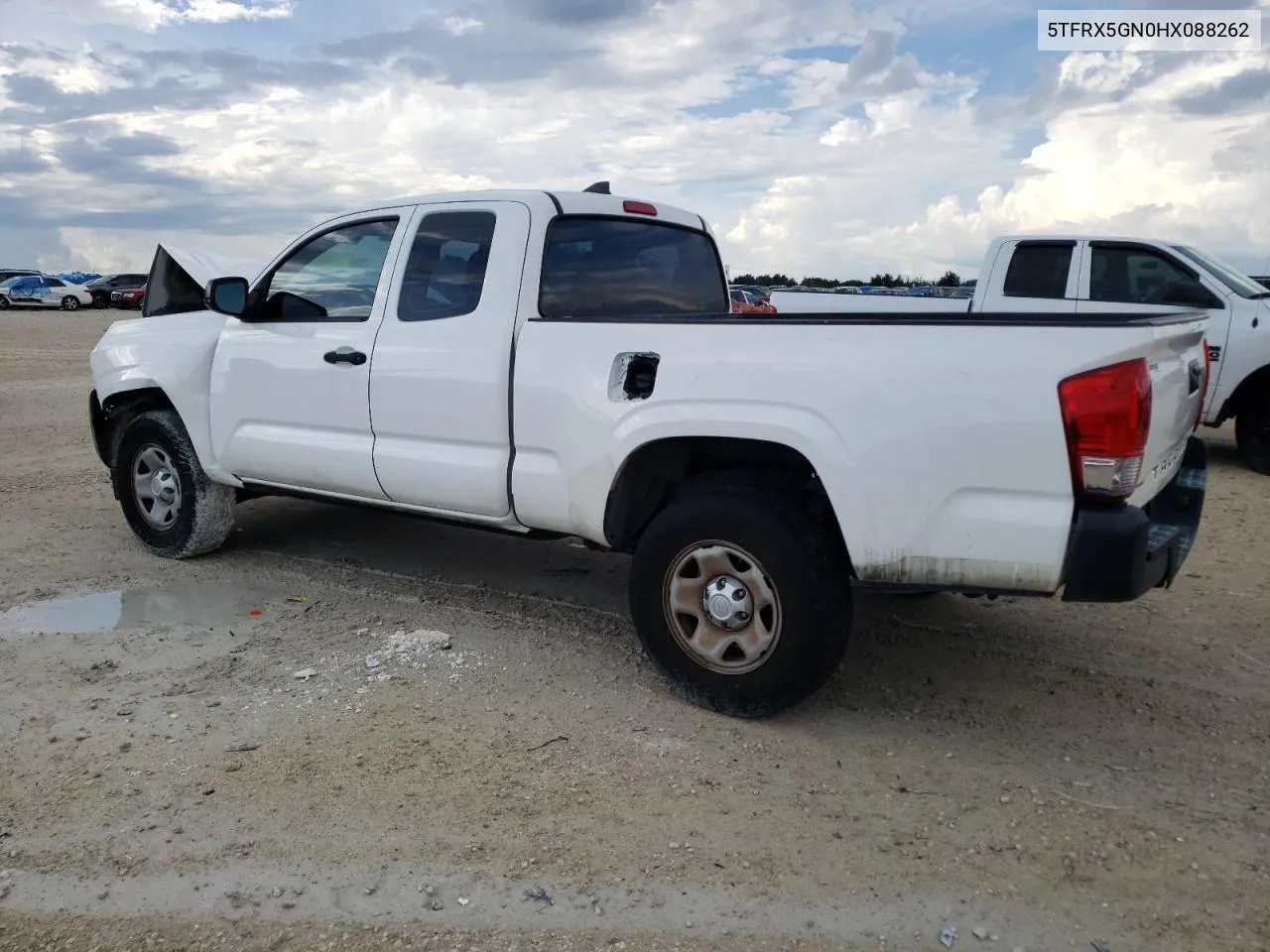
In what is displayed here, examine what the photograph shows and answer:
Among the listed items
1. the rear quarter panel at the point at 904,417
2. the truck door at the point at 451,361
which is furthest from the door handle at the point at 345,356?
the rear quarter panel at the point at 904,417

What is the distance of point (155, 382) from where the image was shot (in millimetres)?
5805

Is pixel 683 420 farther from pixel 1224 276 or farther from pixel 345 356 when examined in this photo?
pixel 1224 276

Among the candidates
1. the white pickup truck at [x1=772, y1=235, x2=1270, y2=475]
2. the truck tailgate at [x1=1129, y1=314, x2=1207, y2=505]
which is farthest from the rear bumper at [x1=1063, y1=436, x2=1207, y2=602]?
the white pickup truck at [x1=772, y1=235, x2=1270, y2=475]

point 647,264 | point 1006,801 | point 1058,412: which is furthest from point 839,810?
point 647,264

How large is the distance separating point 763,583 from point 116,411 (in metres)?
4.41

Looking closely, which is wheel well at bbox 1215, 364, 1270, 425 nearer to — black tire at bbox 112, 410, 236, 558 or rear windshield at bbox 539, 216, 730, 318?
rear windshield at bbox 539, 216, 730, 318

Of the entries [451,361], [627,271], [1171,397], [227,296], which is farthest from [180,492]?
[1171,397]

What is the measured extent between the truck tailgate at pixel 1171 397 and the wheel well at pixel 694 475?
1039 mm

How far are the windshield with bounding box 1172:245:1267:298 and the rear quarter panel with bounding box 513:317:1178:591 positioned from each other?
22.1 ft

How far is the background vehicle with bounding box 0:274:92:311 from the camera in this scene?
38.5 metres

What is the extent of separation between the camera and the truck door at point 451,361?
173 inches

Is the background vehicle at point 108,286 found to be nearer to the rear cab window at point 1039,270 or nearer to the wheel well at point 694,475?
the rear cab window at point 1039,270

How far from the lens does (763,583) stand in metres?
3.72

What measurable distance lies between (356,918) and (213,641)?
90.1 inches
